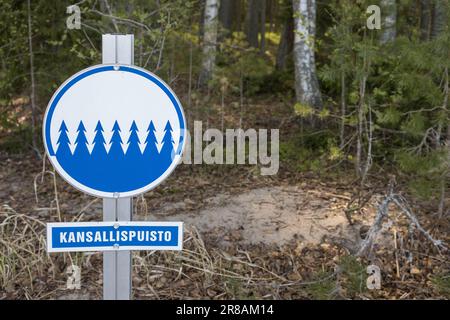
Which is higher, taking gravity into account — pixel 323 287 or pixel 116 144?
pixel 116 144

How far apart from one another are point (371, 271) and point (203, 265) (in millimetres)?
1331

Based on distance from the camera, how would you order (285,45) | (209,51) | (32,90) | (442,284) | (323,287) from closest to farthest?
1. (323,287)
2. (442,284)
3. (209,51)
4. (32,90)
5. (285,45)

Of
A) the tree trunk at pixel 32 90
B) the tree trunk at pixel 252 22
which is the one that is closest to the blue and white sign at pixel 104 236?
the tree trunk at pixel 32 90

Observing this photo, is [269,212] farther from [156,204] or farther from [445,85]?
[445,85]

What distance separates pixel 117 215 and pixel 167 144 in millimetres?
362

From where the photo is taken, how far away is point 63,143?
2256 millimetres

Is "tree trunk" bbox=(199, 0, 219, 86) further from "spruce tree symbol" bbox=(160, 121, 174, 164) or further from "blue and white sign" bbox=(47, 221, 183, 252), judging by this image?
"blue and white sign" bbox=(47, 221, 183, 252)

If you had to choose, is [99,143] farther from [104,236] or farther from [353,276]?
[353,276]

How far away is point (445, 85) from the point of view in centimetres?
524

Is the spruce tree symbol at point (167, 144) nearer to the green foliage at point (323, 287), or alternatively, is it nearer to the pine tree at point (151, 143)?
the pine tree at point (151, 143)

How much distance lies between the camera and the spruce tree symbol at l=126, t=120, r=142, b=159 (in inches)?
89.0

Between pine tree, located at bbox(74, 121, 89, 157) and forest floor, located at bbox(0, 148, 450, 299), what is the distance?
83.9 inches

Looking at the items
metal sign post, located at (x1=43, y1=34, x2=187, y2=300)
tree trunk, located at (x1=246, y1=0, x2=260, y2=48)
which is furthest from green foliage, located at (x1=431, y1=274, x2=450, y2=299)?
tree trunk, located at (x1=246, y1=0, x2=260, y2=48)

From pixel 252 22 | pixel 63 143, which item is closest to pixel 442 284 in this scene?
pixel 63 143
